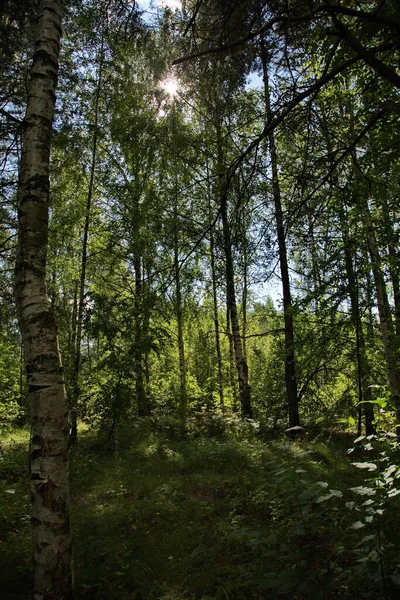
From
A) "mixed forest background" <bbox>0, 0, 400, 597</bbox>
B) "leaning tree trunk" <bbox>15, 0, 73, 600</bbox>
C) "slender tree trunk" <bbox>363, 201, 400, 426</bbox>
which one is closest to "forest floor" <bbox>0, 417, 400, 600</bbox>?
"leaning tree trunk" <bbox>15, 0, 73, 600</bbox>

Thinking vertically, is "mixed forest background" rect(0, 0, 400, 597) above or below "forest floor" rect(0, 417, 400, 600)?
above

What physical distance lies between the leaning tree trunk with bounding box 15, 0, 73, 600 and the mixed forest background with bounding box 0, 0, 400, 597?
23 centimetres

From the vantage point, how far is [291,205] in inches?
131

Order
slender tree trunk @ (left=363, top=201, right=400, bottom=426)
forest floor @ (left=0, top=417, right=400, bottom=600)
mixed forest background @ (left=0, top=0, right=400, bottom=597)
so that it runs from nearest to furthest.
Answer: forest floor @ (left=0, top=417, right=400, bottom=600)
mixed forest background @ (left=0, top=0, right=400, bottom=597)
slender tree trunk @ (left=363, top=201, right=400, bottom=426)

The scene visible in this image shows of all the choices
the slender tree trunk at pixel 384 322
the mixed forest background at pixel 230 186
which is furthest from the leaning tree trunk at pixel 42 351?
the slender tree trunk at pixel 384 322

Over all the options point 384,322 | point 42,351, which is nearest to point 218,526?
point 42,351

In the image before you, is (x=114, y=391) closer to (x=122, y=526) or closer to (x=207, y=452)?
(x=207, y=452)

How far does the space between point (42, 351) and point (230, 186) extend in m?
2.33

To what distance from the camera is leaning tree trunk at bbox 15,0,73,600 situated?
2.41 meters

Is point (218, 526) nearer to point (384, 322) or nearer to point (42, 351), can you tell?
point (42, 351)

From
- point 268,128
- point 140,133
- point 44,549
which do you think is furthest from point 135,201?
point 44,549

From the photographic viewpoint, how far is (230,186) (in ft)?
11.6

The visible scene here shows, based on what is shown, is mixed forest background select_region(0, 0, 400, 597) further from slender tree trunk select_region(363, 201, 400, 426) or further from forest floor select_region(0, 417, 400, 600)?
forest floor select_region(0, 417, 400, 600)

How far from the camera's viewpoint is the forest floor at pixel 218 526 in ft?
7.90
